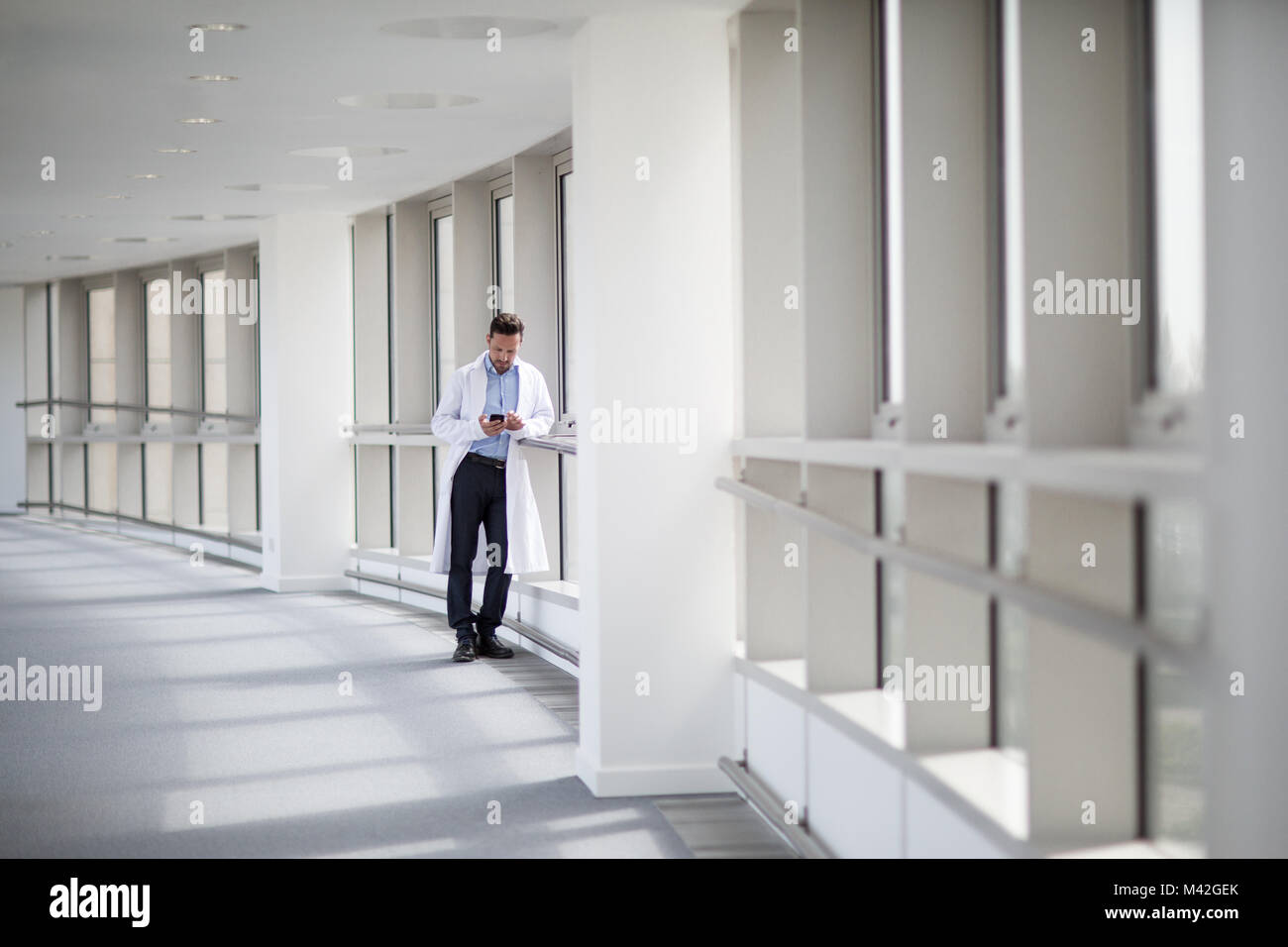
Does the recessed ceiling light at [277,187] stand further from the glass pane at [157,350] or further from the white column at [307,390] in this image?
the glass pane at [157,350]

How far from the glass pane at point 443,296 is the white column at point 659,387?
5.18m

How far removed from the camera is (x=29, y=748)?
5559mm

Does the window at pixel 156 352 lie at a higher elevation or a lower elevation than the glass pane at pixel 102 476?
higher

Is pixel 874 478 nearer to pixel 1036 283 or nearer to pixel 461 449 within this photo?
pixel 1036 283

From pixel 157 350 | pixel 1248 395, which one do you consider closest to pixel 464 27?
pixel 1248 395

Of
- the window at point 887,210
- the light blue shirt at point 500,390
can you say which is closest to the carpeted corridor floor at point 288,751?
the light blue shirt at point 500,390

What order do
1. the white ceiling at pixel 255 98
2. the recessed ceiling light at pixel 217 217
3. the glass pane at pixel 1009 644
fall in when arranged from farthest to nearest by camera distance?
the recessed ceiling light at pixel 217 217 < the white ceiling at pixel 255 98 < the glass pane at pixel 1009 644

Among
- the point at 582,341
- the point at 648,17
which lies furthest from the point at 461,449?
the point at 648,17

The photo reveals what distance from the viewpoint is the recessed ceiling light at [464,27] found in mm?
5090

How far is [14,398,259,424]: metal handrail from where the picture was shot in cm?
1305

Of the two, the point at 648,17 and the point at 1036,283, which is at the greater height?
the point at 648,17

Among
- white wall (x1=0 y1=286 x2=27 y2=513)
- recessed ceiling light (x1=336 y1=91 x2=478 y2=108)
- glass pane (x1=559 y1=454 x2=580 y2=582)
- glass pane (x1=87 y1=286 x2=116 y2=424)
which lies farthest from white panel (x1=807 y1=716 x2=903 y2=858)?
white wall (x1=0 y1=286 x2=27 y2=513)

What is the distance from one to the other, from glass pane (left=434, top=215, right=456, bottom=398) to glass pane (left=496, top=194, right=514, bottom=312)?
0.96m

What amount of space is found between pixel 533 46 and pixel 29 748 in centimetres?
323
